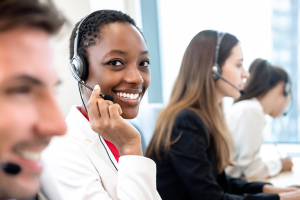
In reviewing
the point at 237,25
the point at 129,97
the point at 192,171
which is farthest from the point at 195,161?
the point at 237,25

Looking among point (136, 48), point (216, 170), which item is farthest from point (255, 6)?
point (136, 48)

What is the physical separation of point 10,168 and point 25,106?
7 cm

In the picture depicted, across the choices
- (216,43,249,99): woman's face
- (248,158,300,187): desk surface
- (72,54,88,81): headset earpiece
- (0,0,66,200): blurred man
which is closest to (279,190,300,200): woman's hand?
(248,158,300,187): desk surface

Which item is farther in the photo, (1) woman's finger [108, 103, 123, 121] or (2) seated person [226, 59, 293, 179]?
(2) seated person [226, 59, 293, 179]

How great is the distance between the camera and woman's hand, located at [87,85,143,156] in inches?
27.0

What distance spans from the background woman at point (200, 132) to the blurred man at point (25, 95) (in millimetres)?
876

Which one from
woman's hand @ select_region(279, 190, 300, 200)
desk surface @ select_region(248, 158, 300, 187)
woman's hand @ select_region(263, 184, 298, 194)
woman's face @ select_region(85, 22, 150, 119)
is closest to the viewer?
woman's face @ select_region(85, 22, 150, 119)

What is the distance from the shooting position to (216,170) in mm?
1241

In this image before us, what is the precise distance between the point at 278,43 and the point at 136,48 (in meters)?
1.72

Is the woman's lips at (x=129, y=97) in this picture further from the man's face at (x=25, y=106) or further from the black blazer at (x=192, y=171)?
the man's face at (x=25, y=106)

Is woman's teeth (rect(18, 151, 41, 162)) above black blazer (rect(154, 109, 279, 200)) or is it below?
above

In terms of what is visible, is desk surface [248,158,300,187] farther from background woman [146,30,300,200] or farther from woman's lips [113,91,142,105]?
woman's lips [113,91,142,105]

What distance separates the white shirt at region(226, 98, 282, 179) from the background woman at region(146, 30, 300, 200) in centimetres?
17

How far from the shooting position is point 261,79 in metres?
1.70
